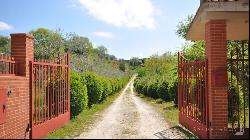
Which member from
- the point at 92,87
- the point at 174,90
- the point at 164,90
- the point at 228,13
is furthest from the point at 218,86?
the point at 164,90

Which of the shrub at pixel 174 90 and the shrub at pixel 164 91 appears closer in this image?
the shrub at pixel 174 90

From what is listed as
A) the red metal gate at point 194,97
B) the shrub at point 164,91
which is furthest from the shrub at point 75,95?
the shrub at point 164,91

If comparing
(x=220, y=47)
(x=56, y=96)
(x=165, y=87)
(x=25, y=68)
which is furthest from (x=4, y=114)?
(x=165, y=87)

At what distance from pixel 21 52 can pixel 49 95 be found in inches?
130

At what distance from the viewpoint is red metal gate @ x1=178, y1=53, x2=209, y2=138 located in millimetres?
11016

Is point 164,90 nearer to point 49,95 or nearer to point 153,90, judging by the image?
point 153,90

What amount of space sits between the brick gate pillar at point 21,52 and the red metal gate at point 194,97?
188 inches

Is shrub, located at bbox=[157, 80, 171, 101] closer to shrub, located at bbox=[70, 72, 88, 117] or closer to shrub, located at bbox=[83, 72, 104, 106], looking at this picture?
shrub, located at bbox=[83, 72, 104, 106]

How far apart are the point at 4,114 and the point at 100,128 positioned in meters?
4.59

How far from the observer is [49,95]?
13.5m

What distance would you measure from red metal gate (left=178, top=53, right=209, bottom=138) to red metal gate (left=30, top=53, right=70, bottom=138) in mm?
4305

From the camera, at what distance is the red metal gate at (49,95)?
11234 millimetres

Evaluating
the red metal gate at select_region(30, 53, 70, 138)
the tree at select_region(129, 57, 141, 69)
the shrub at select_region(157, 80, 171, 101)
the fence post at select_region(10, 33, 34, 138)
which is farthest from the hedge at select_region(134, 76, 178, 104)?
the tree at select_region(129, 57, 141, 69)

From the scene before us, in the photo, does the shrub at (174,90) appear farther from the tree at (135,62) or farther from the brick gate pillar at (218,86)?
the tree at (135,62)
